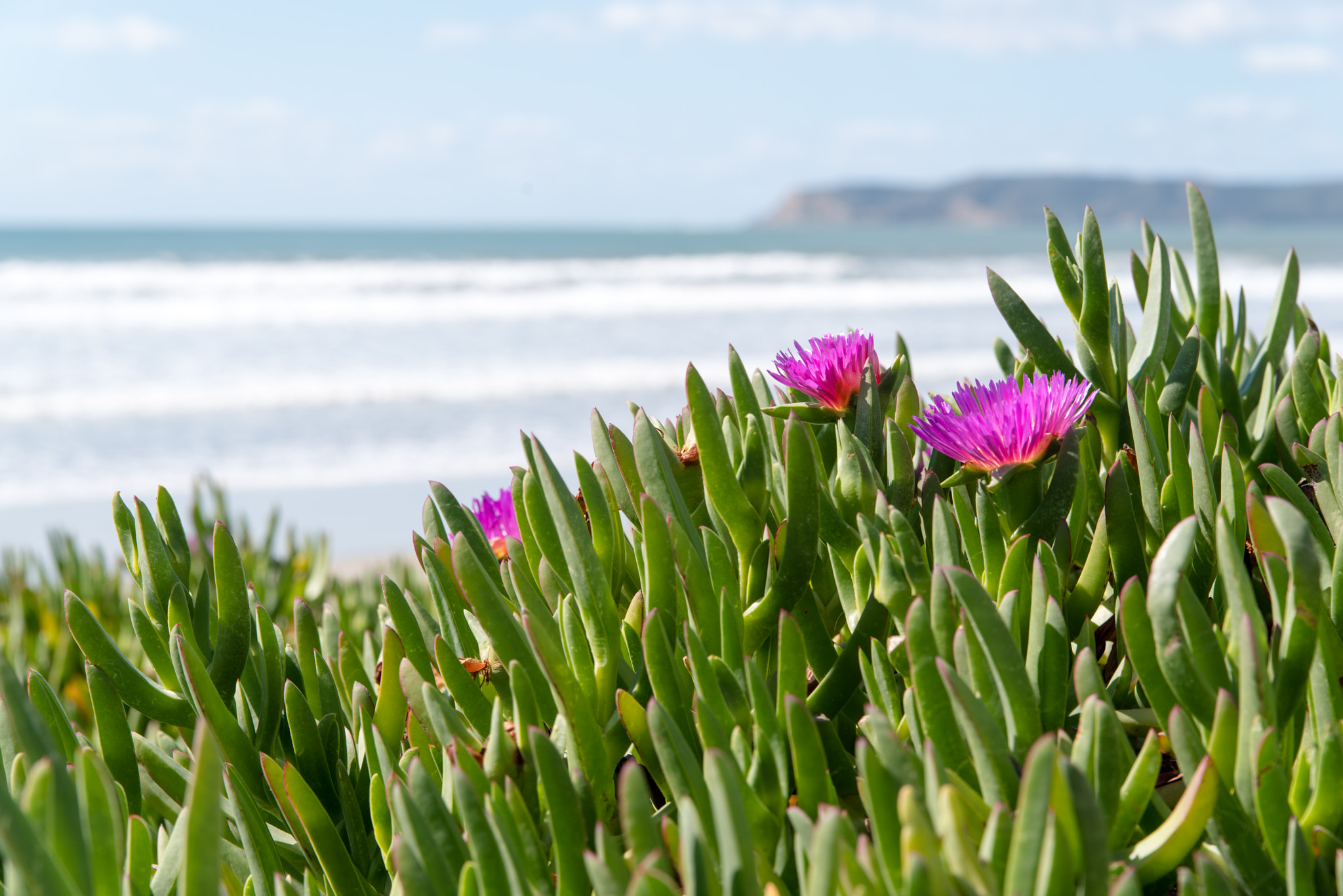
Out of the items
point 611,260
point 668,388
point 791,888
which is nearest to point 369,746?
point 791,888

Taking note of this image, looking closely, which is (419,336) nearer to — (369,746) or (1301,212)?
(369,746)

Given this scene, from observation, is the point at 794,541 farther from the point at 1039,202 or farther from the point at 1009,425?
the point at 1039,202

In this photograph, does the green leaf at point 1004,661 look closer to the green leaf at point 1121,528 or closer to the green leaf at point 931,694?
the green leaf at point 931,694

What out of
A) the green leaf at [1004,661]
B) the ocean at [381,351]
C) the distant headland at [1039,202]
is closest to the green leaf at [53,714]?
the green leaf at [1004,661]

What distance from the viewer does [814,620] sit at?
649mm

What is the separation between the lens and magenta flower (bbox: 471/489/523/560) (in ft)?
2.82

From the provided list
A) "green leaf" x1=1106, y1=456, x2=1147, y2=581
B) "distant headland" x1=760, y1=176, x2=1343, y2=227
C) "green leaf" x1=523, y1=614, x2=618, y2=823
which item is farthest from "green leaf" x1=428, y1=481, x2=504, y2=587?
"distant headland" x1=760, y1=176, x2=1343, y2=227

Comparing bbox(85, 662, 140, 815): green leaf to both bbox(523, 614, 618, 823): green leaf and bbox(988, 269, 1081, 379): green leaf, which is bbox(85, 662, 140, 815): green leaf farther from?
bbox(988, 269, 1081, 379): green leaf

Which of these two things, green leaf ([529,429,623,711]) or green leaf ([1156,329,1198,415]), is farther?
green leaf ([1156,329,1198,415])

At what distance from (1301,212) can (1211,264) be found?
66.7 meters

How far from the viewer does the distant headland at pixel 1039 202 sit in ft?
191

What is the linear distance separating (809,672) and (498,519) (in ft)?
1.00

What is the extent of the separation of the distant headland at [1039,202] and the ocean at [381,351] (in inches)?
1586

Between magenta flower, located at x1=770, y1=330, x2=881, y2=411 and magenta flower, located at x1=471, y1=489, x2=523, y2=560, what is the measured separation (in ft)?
0.83
